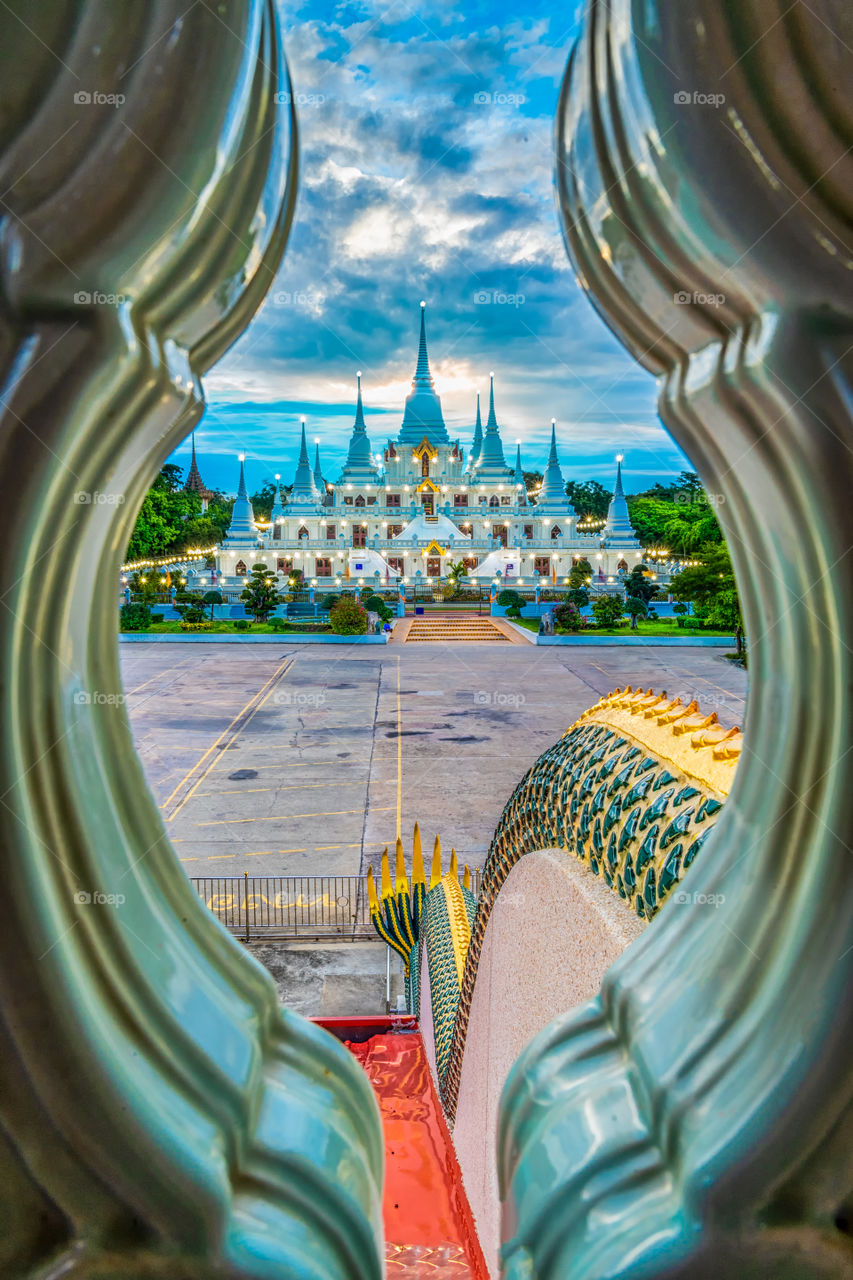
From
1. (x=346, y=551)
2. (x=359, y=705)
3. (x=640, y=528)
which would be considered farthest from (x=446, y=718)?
(x=640, y=528)

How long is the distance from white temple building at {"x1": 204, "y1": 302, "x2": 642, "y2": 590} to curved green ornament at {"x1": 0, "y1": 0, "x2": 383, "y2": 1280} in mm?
26866

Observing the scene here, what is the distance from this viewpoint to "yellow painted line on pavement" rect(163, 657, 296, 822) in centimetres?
875

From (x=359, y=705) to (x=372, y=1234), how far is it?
12687 mm

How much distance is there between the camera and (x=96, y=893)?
Answer: 1.31 feet

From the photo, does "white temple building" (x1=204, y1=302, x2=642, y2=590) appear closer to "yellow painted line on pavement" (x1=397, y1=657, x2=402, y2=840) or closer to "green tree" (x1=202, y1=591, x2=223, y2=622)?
"green tree" (x1=202, y1=591, x2=223, y2=622)

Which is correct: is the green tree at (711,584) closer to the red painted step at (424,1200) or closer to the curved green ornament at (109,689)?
the red painted step at (424,1200)

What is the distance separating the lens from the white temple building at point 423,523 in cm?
2889

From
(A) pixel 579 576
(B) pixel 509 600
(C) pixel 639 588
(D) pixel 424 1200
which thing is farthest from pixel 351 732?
(A) pixel 579 576

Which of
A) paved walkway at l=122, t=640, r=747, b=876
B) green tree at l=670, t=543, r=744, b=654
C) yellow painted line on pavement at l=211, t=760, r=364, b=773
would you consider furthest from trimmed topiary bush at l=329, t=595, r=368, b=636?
yellow painted line on pavement at l=211, t=760, r=364, b=773

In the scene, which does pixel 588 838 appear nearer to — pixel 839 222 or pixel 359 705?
pixel 839 222

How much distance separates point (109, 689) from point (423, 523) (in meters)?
29.8

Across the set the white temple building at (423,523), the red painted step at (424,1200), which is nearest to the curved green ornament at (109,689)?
the red painted step at (424,1200)

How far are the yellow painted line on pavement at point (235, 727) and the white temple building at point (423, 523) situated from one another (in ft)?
38.9

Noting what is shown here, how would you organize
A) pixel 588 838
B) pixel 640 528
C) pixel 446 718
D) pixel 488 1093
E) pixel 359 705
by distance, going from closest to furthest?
pixel 588 838, pixel 488 1093, pixel 446 718, pixel 359 705, pixel 640 528
